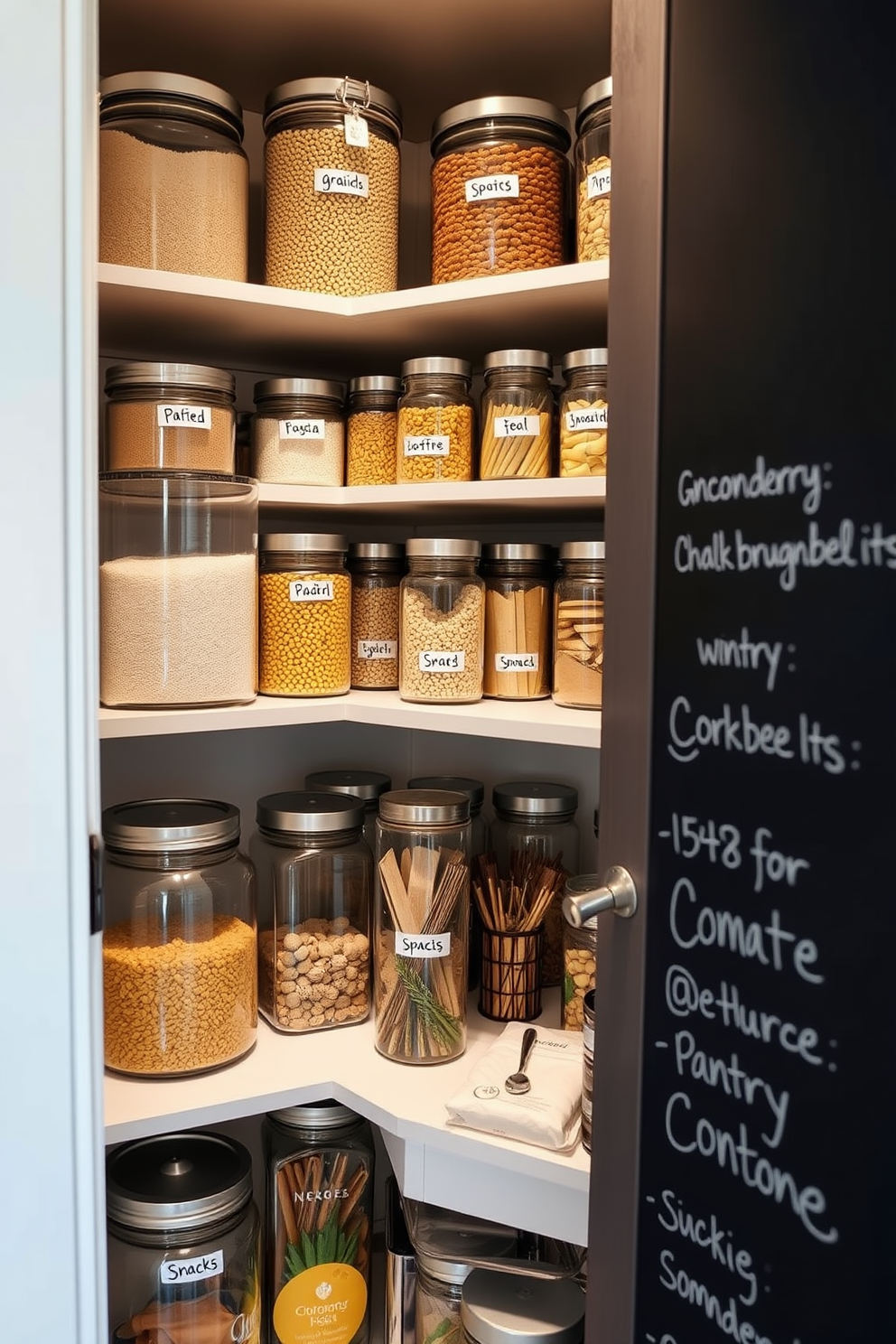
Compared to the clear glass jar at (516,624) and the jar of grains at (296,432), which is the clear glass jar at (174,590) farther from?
the clear glass jar at (516,624)

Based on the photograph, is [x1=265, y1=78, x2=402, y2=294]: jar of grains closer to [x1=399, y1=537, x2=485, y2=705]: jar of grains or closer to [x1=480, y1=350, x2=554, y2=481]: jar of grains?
[x1=480, y1=350, x2=554, y2=481]: jar of grains

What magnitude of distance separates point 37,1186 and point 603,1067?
1.65 feet

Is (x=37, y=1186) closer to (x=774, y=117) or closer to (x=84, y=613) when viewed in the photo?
(x=84, y=613)

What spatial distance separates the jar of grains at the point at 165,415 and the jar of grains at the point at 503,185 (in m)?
0.33

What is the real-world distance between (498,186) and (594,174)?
0.39 feet

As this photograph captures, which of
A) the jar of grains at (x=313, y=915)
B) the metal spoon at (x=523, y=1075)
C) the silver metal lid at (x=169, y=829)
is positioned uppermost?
the silver metal lid at (x=169, y=829)

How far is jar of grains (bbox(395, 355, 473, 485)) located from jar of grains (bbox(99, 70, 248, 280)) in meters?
0.27

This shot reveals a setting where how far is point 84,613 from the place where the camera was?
0.92m

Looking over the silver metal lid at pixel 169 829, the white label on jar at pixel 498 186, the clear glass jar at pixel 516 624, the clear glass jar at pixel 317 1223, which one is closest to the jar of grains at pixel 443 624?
the clear glass jar at pixel 516 624

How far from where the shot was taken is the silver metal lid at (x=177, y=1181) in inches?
49.1

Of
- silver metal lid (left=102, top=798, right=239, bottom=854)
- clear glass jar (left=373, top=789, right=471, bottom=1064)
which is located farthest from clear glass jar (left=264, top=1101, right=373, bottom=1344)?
silver metal lid (left=102, top=798, right=239, bottom=854)

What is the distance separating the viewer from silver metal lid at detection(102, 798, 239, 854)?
1.23 meters

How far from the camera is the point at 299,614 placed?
1334 mm

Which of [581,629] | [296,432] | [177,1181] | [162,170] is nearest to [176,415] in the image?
[296,432]
